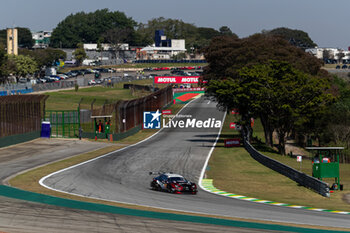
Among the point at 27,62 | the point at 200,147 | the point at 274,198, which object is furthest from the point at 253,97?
the point at 27,62

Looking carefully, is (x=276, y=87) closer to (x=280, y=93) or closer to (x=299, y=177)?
(x=280, y=93)

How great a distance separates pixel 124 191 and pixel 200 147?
28412 millimetres

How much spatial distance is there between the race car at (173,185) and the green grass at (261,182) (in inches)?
119

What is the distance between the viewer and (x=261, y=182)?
113 feet

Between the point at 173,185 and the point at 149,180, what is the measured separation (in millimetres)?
4925

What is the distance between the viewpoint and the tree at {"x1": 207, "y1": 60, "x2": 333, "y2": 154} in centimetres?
5284

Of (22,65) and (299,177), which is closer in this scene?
(299,177)

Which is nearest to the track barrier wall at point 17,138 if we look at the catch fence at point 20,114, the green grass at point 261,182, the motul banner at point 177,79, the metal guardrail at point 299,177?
the catch fence at point 20,114

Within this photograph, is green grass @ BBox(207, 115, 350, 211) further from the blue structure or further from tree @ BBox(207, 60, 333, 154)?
the blue structure

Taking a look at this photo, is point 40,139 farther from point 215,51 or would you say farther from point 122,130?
point 215,51

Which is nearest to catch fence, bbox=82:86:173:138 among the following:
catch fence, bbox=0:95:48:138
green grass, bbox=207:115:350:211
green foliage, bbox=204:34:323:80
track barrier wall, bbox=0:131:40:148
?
catch fence, bbox=0:95:48:138

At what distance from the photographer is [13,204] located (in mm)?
21438

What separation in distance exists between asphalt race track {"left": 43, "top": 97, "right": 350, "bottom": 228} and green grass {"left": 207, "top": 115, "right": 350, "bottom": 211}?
159cm

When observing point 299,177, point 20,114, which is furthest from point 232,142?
point 299,177
